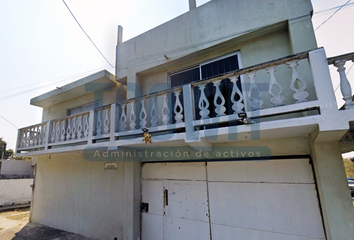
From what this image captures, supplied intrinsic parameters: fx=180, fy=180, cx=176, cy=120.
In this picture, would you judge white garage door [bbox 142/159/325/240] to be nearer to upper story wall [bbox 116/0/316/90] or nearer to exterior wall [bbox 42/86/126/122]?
upper story wall [bbox 116/0/316/90]

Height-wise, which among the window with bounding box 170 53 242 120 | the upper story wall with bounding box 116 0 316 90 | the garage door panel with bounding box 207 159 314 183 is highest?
the upper story wall with bounding box 116 0 316 90

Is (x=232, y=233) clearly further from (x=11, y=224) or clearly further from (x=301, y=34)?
(x=11, y=224)

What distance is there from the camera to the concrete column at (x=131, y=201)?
4.79 m

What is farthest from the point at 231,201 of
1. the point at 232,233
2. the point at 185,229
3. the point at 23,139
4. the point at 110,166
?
the point at 23,139

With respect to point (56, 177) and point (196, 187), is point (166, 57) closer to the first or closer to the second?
point (196, 187)

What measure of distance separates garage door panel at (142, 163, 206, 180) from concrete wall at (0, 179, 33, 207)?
38.8 ft

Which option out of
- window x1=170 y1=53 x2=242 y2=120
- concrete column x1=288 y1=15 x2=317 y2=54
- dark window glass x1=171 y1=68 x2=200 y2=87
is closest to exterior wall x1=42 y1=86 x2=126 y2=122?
dark window glass x1=171 y1=68 x2=200 y2=87

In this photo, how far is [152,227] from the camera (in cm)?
484

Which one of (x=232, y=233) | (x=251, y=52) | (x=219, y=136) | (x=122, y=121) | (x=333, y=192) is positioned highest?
(x=251, y=52)

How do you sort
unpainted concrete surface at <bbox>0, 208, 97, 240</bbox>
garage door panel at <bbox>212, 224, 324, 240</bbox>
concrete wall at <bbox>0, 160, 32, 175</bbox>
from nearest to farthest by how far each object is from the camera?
garage door panel at <bbox>212, 224, 324, 240</bbox>
unpainted concrete surface at <bbox>0, 208, 97, 240</bbox>
concrete wall at <bbox>0, 160, 32, 175</bbox>

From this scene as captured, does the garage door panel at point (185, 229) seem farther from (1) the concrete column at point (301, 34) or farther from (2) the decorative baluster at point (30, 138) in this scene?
(2) the decorative baluster at point (30, 138)

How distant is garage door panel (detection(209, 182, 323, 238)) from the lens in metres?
3.32

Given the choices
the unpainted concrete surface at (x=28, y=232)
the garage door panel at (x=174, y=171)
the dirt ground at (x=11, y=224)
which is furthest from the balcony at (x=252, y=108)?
the dirt ground at (x=11, y=224)

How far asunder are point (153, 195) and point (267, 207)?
284 centimetres
